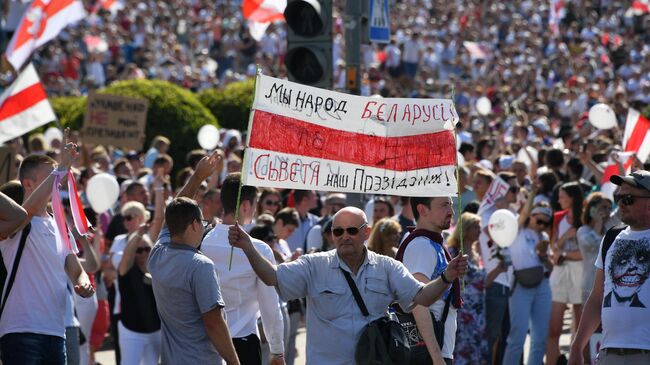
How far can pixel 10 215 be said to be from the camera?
20.6ft

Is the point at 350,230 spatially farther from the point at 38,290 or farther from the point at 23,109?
the point at 23,109

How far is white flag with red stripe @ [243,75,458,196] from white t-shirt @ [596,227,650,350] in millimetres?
953

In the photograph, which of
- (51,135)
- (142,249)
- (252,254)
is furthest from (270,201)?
(51,135)

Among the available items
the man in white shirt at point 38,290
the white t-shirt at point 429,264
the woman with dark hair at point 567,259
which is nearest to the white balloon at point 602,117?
the woman with dark hair at point 567,259

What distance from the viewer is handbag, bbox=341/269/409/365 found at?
6461 mm

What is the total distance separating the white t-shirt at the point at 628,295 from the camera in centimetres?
662

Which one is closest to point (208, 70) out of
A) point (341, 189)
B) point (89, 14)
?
point (89, 14)

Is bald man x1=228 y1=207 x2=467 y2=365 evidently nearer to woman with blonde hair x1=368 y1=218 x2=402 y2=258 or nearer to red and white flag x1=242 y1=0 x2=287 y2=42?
woman with blonde hair x1=368 y1=218 x2=402 y2=258

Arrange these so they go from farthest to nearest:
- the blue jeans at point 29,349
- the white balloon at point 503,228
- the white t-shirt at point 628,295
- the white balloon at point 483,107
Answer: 1. the white balloon at point 483,107
2. the white balloon at point 503,228
3. the blue jeans at point 29,349
4. the white t-shirt at point 628,295

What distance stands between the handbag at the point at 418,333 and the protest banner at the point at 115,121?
30.8 feet

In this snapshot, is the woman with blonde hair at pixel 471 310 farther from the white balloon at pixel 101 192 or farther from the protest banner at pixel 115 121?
the protest banner at pixel 115 121

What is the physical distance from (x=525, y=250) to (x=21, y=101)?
4.72 meters

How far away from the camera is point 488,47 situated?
1326 inches

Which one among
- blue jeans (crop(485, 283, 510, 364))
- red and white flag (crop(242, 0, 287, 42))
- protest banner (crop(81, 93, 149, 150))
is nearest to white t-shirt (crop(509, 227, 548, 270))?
blue jeans (crop(485, 283, 510, 364))
